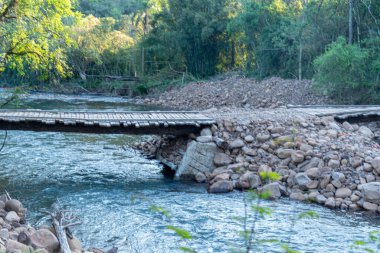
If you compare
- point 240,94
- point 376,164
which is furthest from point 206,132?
point 240,94

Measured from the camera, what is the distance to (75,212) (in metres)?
9.72

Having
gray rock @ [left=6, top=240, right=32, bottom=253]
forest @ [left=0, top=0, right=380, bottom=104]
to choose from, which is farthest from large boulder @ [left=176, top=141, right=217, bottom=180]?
gray rock @ [left=6, top=240, right=32, bottom=253]

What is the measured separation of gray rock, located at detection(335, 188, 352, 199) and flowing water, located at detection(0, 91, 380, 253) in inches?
25.3

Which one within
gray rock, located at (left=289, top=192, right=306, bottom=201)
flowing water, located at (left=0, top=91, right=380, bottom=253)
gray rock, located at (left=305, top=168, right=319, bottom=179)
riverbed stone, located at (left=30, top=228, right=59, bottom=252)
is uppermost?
gray rock, located at (left=305, top=168, right=319, bottom=179)

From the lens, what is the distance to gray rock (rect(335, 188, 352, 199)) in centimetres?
1078

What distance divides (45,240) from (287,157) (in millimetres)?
7199

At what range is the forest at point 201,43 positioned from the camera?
466 inches

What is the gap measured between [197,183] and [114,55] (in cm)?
3175

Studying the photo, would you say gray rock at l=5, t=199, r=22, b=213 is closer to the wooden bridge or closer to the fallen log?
the fallen log

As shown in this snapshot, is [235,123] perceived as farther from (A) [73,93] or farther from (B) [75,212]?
(A) [73,93]

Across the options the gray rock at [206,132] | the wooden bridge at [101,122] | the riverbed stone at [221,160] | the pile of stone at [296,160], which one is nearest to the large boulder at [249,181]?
the pile of stone at [296,160]

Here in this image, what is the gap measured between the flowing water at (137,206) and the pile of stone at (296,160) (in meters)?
0.51

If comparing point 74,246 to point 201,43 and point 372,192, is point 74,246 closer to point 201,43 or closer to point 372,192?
point 372,192

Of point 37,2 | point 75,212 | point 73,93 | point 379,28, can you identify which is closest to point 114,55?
point 73,93
